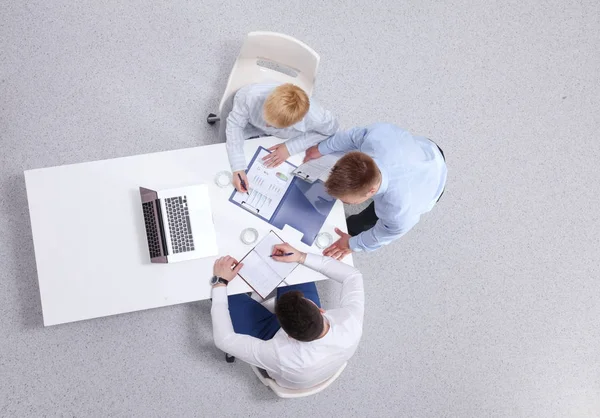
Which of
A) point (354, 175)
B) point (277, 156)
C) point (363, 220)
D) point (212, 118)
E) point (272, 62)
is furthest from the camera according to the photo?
point (212, 118)

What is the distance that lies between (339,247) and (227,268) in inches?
18.8

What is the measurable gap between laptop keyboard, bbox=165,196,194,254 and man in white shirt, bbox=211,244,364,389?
153 millimetres

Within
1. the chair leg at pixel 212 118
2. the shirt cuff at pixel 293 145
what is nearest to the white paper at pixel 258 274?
the shirt cuff at pixel 293 145

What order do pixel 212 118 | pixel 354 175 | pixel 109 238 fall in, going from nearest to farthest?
1. pixel 354 175
2. pixel 109 238
3. pixel 212 118

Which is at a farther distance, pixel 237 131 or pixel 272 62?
pixel 272 62

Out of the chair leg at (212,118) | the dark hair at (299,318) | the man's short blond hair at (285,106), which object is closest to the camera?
the dark hair at (299,318)

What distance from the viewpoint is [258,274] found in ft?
6.32

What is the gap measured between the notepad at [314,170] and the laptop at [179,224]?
402 millimetres

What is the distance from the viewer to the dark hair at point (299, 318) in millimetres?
1674

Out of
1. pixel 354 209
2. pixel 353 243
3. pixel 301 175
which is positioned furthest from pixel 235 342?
pixel 354 209

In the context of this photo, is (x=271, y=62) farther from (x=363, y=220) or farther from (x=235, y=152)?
(x=363, y=220)

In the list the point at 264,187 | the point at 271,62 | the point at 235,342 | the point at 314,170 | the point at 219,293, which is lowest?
the point at 235,342

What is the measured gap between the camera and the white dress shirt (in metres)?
1.95

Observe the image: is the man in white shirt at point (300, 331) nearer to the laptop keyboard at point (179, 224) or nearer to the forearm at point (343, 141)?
the laptop keyboard at point (179, 224)
